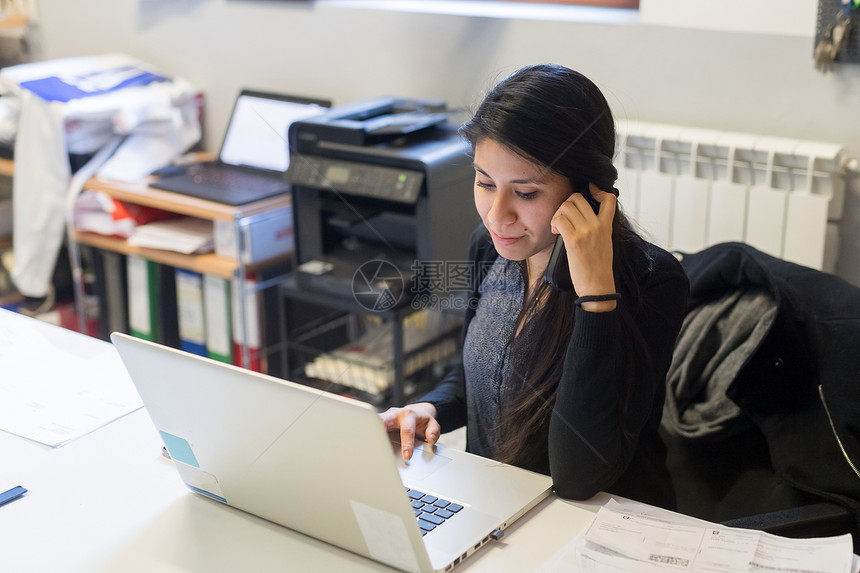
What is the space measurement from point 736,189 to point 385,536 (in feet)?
4.57

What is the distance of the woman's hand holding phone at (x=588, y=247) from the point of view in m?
1.05

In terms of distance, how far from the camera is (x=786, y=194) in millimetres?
1913

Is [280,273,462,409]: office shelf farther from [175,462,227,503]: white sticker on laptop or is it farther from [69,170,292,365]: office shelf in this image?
[175,462,227,503]: white sticker on laptop

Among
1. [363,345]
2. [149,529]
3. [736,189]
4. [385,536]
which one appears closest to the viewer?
[385,536]

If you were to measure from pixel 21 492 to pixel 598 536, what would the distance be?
2.19 feet

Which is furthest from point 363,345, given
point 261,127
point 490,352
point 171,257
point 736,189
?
point 490,352

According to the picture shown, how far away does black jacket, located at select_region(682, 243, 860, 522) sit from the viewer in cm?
112

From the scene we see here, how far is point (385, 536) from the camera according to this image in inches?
34.3

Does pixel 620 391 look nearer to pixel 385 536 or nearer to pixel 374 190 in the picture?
pixel 385 536

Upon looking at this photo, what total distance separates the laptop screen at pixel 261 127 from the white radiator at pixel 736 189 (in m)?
0.94

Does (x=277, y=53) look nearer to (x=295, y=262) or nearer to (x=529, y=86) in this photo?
(x=295, y=262)

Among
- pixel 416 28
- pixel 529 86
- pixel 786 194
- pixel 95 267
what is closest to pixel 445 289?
pixel 529 86

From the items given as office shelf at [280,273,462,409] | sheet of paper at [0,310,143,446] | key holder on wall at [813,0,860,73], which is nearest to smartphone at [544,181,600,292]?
sheet of paper at [0,310,143,446]

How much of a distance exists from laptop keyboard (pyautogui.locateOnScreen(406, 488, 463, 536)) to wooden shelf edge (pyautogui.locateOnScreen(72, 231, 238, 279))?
1480mm
